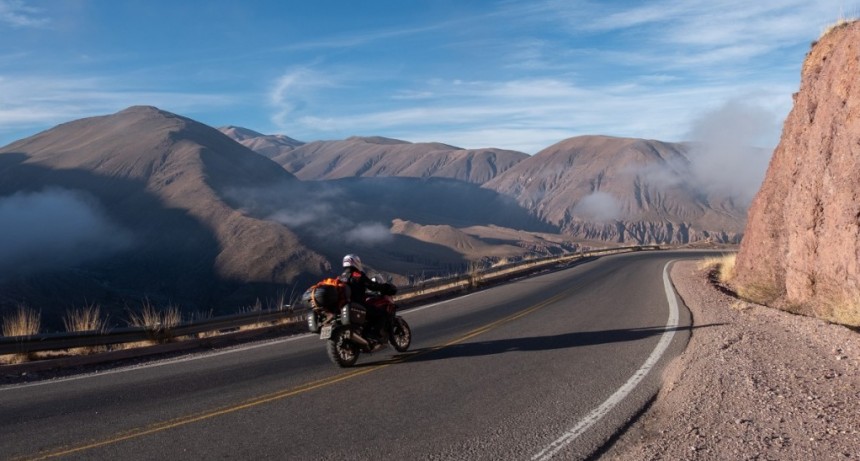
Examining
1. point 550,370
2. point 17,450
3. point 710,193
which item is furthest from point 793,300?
point 710,193

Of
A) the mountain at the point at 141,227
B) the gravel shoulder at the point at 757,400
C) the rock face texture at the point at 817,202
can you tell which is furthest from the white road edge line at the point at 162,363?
the mountain at the point at 141,227

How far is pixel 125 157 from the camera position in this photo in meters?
105

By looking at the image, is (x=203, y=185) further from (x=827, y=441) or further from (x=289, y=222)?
(x=827, y=441)

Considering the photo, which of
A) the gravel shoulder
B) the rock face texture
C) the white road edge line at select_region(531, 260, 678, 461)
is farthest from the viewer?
the rock face texture

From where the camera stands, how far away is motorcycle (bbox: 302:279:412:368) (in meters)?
9.80

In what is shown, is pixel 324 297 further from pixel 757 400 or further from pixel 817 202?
pixel 817 202

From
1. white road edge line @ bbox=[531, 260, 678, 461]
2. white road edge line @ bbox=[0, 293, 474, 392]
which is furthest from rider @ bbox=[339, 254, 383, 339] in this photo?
white road edge line @ bbox=[531, 260, 678, 461]

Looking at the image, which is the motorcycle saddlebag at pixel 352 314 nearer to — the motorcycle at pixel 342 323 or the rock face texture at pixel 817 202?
the motorcycle at pixel 342 323

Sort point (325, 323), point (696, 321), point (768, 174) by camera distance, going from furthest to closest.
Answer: point (768, 174) → point (696, 321) → point (325, 323)

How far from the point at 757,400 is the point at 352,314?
18.2 ft

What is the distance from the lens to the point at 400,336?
36.1ft

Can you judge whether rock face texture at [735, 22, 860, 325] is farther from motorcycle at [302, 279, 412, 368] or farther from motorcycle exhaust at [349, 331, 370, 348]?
motorcycle exhaust at [349, 331, 370, 348]

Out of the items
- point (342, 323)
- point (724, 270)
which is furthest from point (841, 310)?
point (724, 270)

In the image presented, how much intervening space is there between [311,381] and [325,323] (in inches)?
47.7
